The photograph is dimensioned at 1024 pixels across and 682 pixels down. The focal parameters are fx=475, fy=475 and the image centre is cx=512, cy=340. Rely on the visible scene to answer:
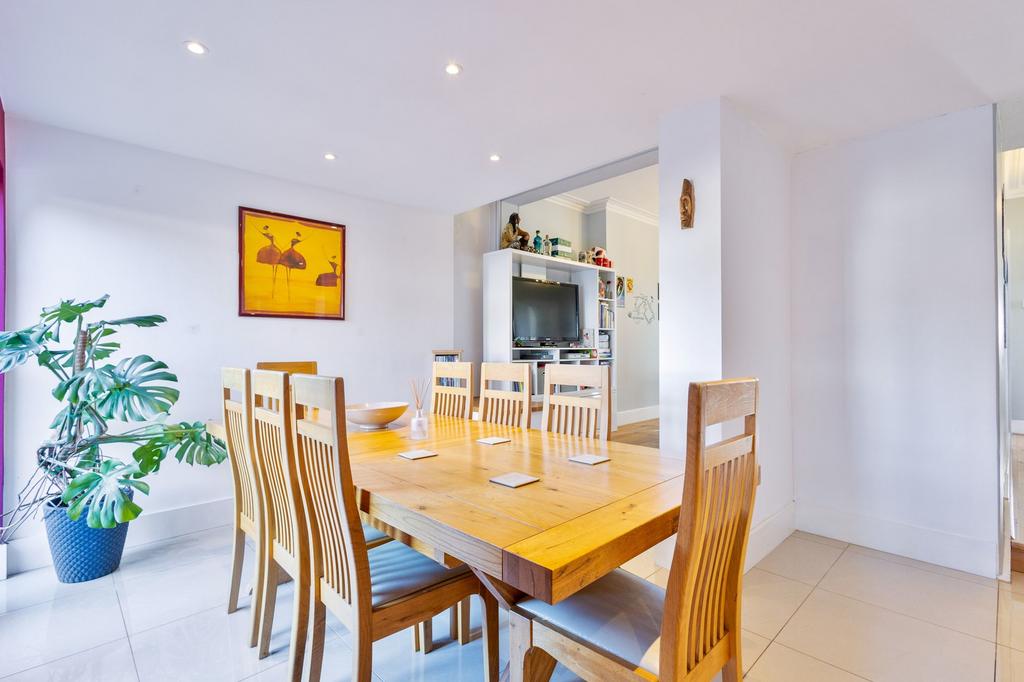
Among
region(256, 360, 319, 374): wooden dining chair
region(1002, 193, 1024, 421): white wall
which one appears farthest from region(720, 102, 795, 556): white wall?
region(1002, 193, 1024, 421): white wall

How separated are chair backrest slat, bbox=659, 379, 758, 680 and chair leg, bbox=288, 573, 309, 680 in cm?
109

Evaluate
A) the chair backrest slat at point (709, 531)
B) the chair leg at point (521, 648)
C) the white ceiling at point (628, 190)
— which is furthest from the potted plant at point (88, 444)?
the white ceiling at point (628, 190)

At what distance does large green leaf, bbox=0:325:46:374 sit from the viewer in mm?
2053

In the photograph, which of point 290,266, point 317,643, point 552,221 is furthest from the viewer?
point 552,221

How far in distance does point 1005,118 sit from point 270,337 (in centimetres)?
456

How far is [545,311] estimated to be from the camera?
5.04 metres

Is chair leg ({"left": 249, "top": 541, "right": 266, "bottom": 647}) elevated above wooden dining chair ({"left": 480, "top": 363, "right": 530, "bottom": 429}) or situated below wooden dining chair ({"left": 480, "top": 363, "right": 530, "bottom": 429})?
below

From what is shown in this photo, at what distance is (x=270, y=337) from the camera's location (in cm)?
338

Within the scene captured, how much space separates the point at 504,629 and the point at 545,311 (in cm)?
347

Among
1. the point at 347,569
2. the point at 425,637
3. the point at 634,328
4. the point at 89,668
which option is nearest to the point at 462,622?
the point at 425,637

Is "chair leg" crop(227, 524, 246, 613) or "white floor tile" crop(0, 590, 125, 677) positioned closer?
"white floor tile" crop(0, 590, 125, 677)

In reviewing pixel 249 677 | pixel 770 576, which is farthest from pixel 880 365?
pixel 249 677

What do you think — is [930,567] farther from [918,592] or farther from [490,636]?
[490,636]

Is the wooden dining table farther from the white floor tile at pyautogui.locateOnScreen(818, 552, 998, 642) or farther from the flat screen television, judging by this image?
the flat screen television
